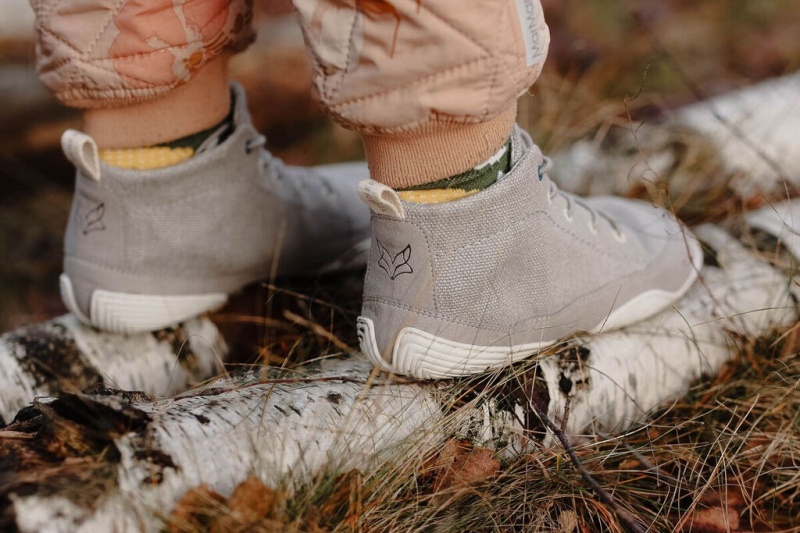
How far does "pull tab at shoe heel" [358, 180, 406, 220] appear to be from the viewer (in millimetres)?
1217

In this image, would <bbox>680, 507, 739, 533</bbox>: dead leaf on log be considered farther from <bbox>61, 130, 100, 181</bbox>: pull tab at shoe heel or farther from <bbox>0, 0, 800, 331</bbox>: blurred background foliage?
<bbox>61, 130, 100, 181</bbox>: pull tab at shoe heel

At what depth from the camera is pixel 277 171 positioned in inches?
69.1

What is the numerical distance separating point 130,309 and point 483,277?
0.80 meters

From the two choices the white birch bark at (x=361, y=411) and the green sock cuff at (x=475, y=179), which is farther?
the green sock cuff at (x=475, y=179)

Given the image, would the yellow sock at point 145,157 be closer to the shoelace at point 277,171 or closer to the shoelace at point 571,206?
the shoelace at point 277,171

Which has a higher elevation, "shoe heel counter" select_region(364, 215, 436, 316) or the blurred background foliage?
"shoe heel counter" select_region(364, 215, 436, 316)

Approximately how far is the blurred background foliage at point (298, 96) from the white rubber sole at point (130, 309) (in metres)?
0.90

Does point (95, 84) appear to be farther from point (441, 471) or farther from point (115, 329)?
point (441, 471)

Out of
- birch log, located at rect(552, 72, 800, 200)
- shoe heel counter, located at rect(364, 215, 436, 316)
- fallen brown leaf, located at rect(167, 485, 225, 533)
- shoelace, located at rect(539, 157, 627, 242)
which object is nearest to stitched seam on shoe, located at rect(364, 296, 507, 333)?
shoe heel counter, located at rect(364, 215, 436, 316)

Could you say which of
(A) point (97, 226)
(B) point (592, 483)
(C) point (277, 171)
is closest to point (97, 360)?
(A) point (97, 226)

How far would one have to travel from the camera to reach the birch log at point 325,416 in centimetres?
97

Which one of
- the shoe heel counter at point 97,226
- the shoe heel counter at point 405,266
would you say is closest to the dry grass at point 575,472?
the shoe heel counter at point 405,266

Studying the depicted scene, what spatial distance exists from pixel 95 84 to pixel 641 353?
124 cm

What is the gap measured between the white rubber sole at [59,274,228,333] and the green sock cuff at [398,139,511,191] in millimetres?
668
